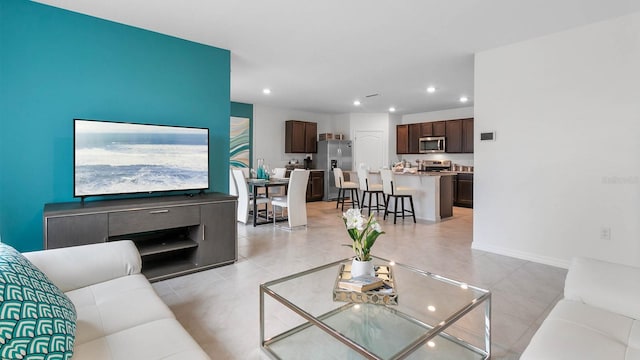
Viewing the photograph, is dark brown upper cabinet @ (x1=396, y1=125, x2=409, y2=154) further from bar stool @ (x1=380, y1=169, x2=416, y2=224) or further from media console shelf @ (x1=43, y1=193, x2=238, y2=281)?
media console shelf @ (x1=43, y1=193, x2=238, y2=281)

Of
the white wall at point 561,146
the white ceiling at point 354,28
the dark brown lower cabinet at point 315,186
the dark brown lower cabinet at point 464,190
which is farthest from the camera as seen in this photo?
the dark brown lower cabinet at point 315,186

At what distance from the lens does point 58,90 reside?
9.38ft

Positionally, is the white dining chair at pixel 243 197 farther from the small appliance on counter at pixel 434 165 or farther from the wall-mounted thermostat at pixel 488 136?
the small appliance on counter at pixel 434 165

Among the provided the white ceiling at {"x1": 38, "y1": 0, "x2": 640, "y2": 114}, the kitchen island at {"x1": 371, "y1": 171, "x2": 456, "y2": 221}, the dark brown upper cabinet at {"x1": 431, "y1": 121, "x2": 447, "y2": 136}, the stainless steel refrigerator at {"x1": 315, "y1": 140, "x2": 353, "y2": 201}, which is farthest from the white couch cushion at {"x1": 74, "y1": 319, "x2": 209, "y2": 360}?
the dark brown upper cabinet at {"x1": 431, "y1": 121, "x2": 447, "y2": 136}

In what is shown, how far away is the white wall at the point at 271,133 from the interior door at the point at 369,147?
1.63m

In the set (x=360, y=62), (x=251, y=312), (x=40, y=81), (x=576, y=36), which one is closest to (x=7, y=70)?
(x=40, y=81)

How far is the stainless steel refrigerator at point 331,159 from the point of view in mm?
8680

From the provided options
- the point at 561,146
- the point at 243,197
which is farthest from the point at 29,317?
the point at 243,197

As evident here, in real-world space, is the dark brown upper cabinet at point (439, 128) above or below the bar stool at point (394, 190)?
above

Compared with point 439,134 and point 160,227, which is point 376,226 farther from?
point 439,134

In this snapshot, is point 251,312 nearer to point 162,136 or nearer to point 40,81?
point 162,136

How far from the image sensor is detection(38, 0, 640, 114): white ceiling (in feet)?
9.23

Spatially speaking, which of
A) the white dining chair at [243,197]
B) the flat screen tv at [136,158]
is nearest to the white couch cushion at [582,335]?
the flat screen tv at [136,158]

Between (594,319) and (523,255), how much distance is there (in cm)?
253
